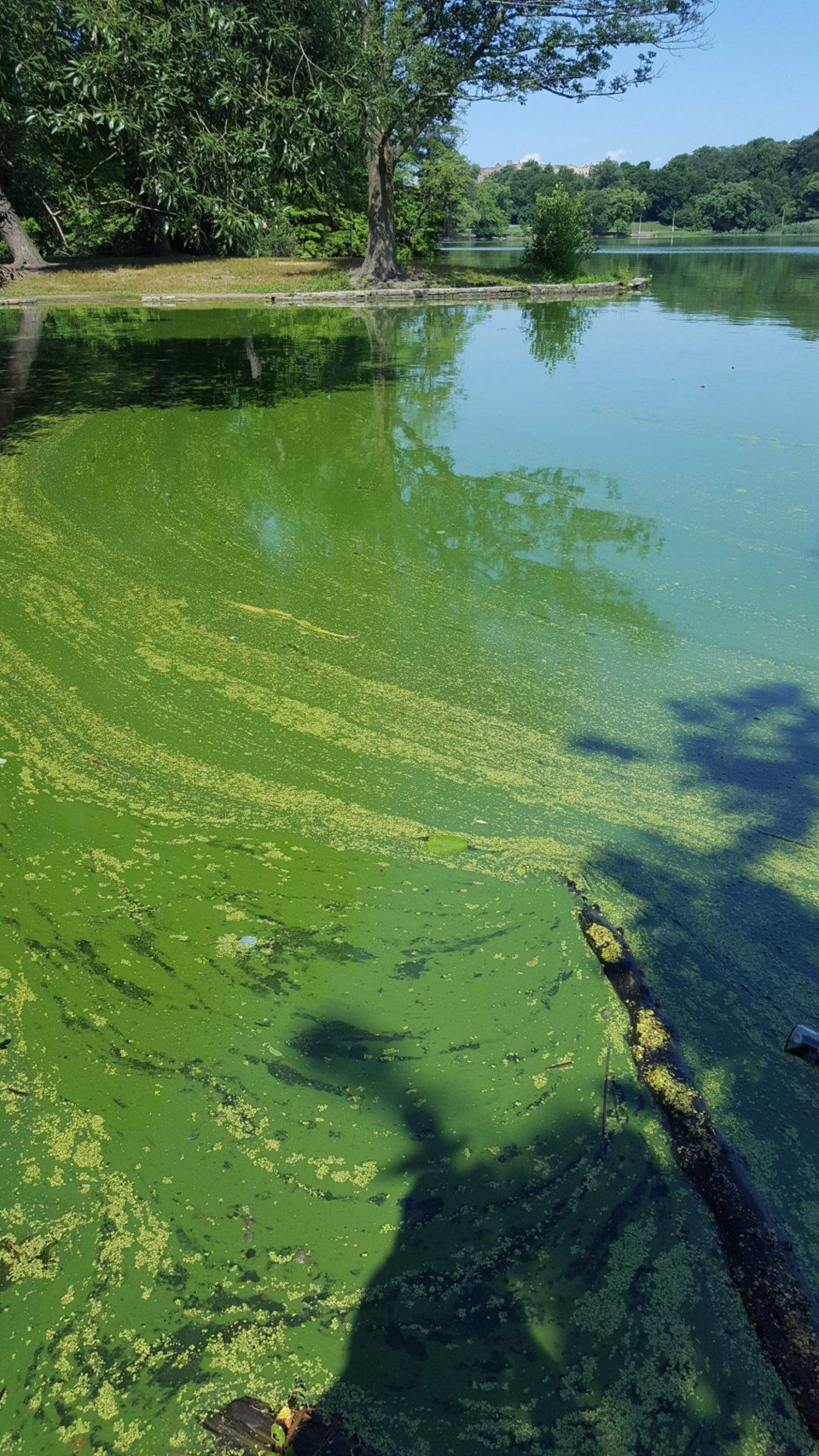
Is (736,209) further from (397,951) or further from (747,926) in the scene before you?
(397,951)

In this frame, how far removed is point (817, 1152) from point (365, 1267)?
0.66 m

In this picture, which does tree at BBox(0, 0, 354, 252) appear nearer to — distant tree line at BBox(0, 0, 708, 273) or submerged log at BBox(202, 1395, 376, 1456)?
distant tree line at BBox(0, 0, 708, 273)

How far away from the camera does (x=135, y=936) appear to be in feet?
5.41

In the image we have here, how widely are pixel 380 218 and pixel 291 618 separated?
1363 cm

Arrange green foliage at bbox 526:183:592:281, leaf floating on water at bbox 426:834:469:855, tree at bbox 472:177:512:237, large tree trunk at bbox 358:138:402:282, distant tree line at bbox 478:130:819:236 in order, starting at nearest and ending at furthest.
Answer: leaf floating on water at bbox 426:834:469:855 → large tree trunk at bbox 358:138:402:282 → green foliage at bbox 526:183:592:281 → tree at bbox 472:177:512:237 → distant tree line at bbox 478:130:819:236

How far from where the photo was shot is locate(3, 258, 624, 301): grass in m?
14.1

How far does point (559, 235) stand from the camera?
15.9 metres

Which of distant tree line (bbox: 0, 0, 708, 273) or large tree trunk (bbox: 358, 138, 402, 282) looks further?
large tree trunk (bbox: 358, 138, 402, 282)

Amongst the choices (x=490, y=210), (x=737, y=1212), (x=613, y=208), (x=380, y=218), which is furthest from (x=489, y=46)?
(x=613, y=208)

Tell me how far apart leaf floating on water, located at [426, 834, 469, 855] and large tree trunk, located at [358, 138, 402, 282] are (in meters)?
A: 14.0

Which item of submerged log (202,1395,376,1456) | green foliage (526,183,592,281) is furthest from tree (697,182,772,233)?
submerged log (202,1395,376,1456)

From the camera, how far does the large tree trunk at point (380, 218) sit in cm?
1355

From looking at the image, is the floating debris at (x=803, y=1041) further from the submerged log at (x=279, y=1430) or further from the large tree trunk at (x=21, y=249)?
the large tree trunk at (x=21, y=249)

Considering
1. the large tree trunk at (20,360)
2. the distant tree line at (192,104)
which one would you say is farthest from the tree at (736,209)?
the distant tree line at (192,104)
